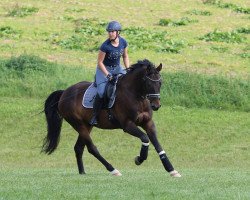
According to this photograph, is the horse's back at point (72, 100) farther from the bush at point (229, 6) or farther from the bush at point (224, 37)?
the bush at point (229, 6)

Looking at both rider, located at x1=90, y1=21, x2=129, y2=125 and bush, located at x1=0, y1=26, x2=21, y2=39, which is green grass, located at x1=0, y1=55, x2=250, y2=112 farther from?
rider, located at x1=90, y1=21, x2=129, y2=125

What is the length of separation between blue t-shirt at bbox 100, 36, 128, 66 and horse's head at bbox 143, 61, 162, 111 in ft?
3.12

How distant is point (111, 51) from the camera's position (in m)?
16.0

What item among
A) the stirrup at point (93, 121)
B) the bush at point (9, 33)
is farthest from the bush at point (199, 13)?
the stirrup at point (93, 121)

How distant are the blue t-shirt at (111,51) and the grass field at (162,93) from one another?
2189mm

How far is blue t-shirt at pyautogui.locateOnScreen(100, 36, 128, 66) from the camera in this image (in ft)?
52.6

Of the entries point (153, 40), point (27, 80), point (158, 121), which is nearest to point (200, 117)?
point (158, 121)

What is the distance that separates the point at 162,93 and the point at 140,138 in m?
13.6

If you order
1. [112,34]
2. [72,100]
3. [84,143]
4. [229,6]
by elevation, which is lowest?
[229,6]

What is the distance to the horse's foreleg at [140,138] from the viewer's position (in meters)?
15.1

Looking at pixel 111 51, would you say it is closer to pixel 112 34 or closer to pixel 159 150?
pixel 112 34

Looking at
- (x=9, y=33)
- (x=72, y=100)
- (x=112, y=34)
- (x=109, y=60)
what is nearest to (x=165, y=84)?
(x=9, y=33)

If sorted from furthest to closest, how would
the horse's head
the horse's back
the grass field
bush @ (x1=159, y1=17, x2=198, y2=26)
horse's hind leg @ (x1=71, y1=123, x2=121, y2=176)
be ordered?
bush @ (x1=159, y1=17, x2=198, y2=26)
the horse's back
horse's hind leg @ (x1=71, y1=123, x2=121, y2=176)
the horse's head
the grass field

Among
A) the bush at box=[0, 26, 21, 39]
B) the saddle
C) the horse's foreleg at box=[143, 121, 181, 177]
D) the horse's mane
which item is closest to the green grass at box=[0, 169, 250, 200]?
the horse's foreleg at box=[143, 121, 181, 177]
